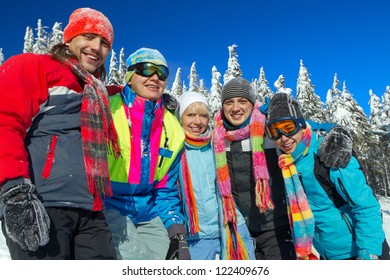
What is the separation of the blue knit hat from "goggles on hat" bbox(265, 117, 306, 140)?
1.65 meters

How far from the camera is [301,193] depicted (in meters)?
4.29

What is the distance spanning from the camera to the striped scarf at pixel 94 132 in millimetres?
2869

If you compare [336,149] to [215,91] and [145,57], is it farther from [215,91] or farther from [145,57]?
[215,91]

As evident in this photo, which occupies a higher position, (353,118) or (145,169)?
(353,118)

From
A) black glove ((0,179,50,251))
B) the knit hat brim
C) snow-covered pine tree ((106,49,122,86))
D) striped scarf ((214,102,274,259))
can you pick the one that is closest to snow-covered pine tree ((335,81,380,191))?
snow-covered pine tree ((106,49,122,86))

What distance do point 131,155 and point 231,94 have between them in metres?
2.13

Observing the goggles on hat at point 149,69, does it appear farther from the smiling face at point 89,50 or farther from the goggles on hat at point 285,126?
the goggles on hat at point 285,126

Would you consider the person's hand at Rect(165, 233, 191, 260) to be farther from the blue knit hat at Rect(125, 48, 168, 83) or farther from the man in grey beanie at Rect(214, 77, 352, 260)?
the blue knit hat at Rect(125, 48, 168, 83)

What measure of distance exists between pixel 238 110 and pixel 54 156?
3.12 meters

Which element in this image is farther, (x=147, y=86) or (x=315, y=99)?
(x=315, y=99)

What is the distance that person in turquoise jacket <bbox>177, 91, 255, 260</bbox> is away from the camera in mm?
4633

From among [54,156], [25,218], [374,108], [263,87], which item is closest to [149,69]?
[54,156]

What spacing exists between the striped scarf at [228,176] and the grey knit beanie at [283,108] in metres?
0.41

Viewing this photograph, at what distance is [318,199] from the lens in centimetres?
424
